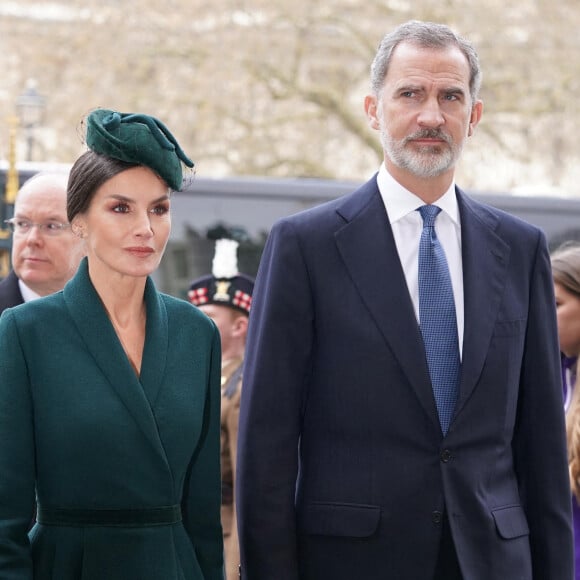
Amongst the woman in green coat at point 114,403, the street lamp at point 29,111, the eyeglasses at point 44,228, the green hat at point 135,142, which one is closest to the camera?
the woman in green coat at point 114,403

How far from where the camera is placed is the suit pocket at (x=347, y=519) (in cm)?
368

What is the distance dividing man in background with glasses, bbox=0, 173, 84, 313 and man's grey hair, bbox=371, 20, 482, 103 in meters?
1.24

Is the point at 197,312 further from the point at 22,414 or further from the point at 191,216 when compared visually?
the point at 191,216

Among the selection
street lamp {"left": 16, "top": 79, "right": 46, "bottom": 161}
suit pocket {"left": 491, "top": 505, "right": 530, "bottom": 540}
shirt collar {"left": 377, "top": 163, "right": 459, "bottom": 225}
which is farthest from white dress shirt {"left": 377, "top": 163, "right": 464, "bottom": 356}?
street lamp {"left": 16, "top": 79, "right": 46, "bottom": 161}

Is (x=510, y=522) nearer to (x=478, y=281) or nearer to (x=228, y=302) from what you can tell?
(x=478, y=281)

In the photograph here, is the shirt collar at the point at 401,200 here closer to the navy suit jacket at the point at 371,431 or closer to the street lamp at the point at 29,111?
the navy suit jacket at the point at 371,431

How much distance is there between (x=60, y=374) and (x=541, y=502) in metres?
1.42

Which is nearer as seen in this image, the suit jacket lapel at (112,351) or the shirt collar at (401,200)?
the suit jacket lapel at (112,351)

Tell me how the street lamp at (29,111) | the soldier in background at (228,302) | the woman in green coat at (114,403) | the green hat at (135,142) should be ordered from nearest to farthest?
the woman in green coat at (114,403) < the green hat at (135,142) < the soldier in background at (228,302) < the street lamp at (29,111)

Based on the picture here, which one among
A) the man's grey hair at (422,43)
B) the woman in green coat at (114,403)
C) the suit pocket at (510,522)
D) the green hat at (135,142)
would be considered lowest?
the suit pocket at (510,522)

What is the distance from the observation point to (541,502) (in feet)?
12.7

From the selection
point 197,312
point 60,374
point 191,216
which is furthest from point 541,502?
point 191,216

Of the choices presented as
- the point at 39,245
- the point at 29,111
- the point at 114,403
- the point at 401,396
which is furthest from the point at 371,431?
the point at 29,111

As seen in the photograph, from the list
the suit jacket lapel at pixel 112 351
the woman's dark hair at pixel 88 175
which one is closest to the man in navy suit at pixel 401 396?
the suit jacket lapel at pixel 112 351
